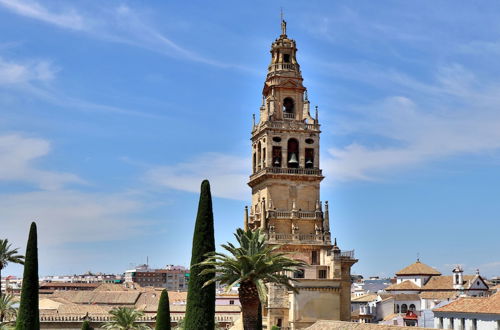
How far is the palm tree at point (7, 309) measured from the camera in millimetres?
75000

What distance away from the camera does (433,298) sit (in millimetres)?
105812

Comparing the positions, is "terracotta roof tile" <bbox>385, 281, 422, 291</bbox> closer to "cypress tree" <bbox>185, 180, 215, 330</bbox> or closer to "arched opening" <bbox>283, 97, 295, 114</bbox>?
"arched opening" <bbox>283, 97, 295, 114</bbox>

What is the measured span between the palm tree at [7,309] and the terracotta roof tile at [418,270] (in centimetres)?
6408

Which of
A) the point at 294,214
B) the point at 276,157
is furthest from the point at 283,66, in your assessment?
the point at 294,214

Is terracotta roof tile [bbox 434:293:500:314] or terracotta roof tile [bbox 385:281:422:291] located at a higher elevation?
terracotta roof tile [bbox 385:281:422:291]

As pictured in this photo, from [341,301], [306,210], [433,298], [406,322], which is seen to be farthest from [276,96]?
[433,298]

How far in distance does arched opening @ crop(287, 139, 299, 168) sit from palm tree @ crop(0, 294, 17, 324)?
3262 cm

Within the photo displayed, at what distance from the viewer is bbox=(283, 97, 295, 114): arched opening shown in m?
75.9

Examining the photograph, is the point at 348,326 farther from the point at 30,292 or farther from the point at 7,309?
the point at 7,309

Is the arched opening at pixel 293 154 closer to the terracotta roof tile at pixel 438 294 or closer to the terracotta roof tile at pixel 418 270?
the terracotta roof tile at pixel 438 294

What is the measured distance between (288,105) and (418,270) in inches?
2048

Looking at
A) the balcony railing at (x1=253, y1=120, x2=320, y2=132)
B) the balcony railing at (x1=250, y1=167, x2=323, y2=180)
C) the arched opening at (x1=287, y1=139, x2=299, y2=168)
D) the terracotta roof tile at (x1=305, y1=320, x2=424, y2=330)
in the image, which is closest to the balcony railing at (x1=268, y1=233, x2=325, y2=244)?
the balcony railing at (x1=250, y1=167, x2=323, y2=180)

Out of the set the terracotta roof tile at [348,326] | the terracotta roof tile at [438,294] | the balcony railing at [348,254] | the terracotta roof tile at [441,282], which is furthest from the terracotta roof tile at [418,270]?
the terracotta roof tile at [348,326]

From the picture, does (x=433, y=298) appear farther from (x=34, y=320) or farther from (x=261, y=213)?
(x=34, y=320)
